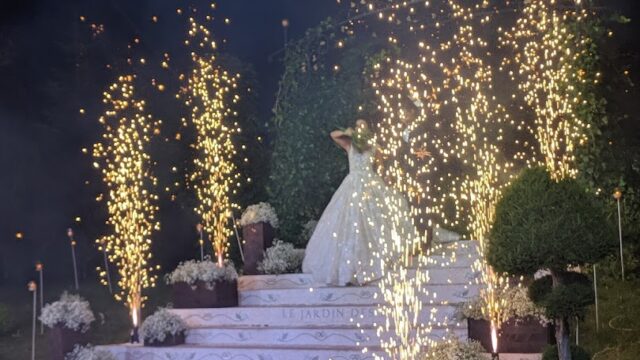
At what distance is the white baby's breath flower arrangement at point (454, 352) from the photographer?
6379 mm

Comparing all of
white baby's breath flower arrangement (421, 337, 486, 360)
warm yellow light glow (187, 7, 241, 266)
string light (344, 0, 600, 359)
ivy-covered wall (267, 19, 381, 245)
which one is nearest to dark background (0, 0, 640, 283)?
ivy-covered wall (267, 19, 381, 245)

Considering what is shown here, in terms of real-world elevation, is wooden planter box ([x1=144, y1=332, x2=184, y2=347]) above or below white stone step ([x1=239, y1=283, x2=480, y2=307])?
below

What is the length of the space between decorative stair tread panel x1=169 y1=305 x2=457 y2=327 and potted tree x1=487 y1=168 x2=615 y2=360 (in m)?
2.57

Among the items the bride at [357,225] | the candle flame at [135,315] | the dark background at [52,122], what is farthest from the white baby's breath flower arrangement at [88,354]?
the dark background at [52,122]

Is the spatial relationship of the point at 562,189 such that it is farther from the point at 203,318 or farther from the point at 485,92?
the point at 203,318

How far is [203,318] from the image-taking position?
31.4ft

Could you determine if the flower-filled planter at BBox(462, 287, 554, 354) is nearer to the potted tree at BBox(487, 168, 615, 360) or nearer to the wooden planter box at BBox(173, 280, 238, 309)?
the potted tree at BBox(487, 168, 615, 360)

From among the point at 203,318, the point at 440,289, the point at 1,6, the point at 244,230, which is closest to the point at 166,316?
the point at 203,318

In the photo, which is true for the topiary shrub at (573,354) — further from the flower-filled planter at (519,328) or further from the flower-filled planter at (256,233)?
the flower-filled planter at (256,233)

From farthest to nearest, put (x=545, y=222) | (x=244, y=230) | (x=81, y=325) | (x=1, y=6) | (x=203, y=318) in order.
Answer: (x=1, y=6) → (x=244, y=230) → (x=203, y=318) → (x=81, y=325) → (x=545, y=222)

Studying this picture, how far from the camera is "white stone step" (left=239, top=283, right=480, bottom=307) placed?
882cm

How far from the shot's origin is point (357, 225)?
9.58 meters

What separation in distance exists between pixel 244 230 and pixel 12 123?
155 inches

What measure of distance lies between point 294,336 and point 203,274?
5.55 feet
